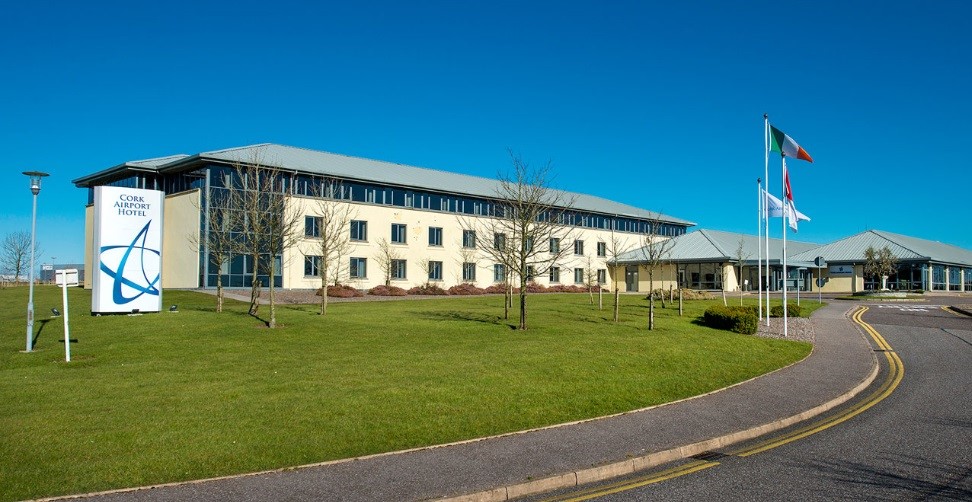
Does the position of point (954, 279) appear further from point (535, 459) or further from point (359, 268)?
point (535, 459)

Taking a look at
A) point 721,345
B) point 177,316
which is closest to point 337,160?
point 177,316

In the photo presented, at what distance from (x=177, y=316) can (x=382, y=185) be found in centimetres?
2909

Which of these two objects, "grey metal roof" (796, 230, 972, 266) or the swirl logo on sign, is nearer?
the swirl logo on sign

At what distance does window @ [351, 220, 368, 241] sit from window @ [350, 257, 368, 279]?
1.56 meters

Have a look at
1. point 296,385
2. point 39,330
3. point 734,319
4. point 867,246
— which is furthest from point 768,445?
point 867,246

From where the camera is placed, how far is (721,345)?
19250 mm

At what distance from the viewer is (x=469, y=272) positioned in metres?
58.7

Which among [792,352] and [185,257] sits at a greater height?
[185,257]

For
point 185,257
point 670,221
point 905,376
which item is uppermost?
point 670,221

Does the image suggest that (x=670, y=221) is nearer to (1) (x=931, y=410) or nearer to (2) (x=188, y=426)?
(1) (x=931, y=410)

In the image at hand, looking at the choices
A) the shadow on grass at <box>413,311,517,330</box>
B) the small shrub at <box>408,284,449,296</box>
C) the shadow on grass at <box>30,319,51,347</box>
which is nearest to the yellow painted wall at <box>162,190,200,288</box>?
the small shrub at <box>408,284,449,296</box>

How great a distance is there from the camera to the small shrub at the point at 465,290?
51.5 m

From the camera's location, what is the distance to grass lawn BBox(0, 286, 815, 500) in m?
8.12

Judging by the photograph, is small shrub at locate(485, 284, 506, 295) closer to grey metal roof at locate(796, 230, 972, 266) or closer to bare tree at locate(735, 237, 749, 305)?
bare tree at locate(735, 237, 749, 305)
